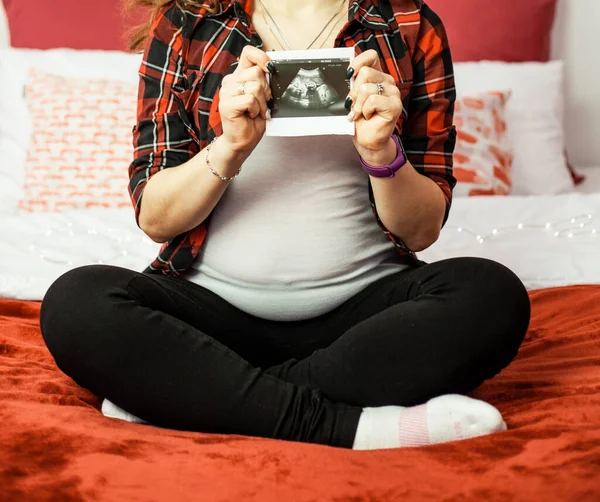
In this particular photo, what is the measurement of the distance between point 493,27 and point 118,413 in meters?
1.81

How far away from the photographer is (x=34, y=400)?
1.02 m

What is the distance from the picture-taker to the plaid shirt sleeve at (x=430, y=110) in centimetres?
123

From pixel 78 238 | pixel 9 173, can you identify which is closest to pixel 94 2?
pixel 9 173

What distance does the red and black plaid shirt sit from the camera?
3.99 feet

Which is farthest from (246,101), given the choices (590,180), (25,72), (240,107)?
(590,180)

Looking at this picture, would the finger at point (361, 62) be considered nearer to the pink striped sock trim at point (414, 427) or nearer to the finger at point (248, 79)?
the finger at point (248, 79)

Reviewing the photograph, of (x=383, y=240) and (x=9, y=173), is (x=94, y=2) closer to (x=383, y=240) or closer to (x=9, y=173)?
(x=9, y=173)

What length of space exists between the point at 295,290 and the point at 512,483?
0.46m

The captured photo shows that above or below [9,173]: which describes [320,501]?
below

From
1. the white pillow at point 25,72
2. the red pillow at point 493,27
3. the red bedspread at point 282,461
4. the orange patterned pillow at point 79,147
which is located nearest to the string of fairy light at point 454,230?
the orange patterned pillow at point 79,147

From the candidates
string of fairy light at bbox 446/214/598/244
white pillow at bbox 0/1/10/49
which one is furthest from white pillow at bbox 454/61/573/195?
white pillow at bbox 0/1/10/49

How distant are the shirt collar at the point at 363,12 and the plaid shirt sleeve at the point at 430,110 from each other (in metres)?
0.07

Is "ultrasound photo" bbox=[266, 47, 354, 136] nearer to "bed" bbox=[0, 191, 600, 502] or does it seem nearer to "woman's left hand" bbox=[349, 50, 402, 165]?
"woman's left hand" bbox=[349, 50, 402, 165]

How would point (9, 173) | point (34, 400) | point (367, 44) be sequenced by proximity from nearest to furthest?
point (34, 400) → point (367, 44) → point (9, 173)
